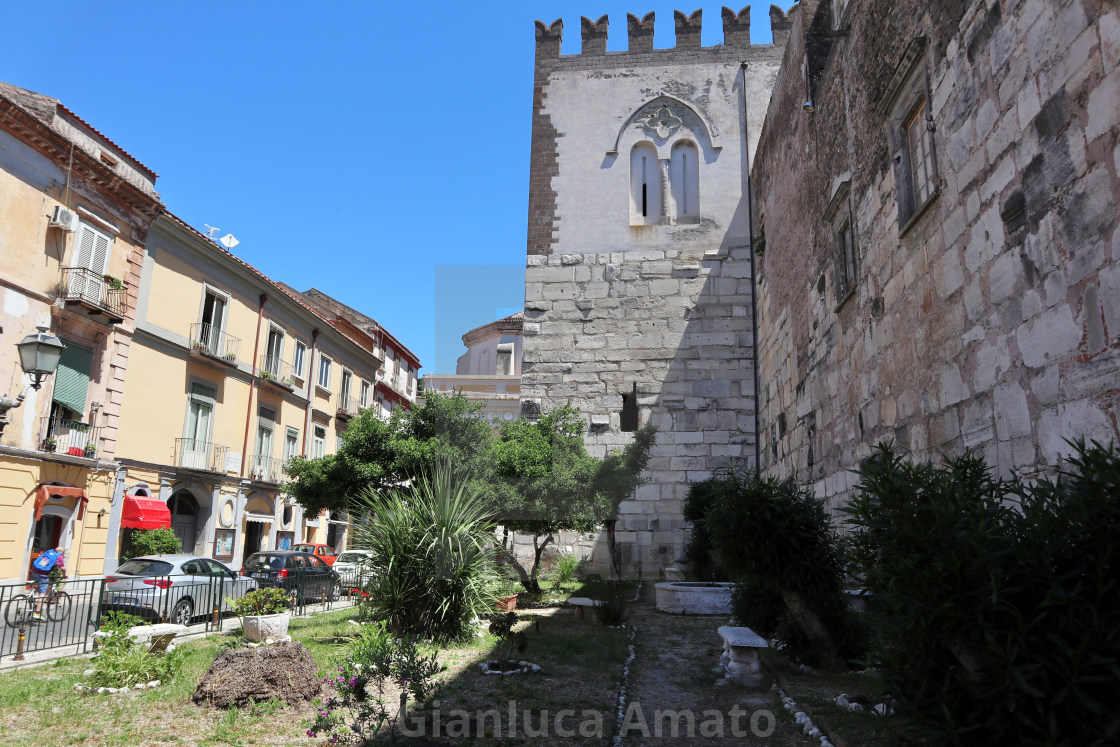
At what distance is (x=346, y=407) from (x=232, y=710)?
24738 mm

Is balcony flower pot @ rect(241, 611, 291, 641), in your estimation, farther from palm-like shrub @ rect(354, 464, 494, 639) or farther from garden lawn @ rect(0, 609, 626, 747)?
palm-like shrub @ rect(354, 464, 494, 639)

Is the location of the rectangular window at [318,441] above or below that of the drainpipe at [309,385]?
below

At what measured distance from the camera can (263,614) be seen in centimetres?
804

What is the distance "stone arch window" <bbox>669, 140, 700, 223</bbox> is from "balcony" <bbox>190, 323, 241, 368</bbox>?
43.2ft

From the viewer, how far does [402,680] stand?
5.09 metres

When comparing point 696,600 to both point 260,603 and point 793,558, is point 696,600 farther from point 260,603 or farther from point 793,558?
point 260,603

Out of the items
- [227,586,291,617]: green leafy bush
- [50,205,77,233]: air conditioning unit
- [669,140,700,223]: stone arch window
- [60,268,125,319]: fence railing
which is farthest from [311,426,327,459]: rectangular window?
[227,586,291,617]: green leafy bush

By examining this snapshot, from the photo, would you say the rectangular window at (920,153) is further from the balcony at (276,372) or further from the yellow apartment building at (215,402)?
the balcony at (276,372)

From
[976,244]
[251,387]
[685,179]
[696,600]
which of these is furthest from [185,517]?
[976,244]

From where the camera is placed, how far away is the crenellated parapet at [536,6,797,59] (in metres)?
17.0

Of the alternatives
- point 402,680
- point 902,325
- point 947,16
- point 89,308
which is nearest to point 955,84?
point 947,16

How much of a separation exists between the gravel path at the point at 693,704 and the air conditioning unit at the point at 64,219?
14.9 meters

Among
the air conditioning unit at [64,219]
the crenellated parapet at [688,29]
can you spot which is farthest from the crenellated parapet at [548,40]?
the air conditioning unit at [64,219]

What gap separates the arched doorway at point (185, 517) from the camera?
63.7 feet
